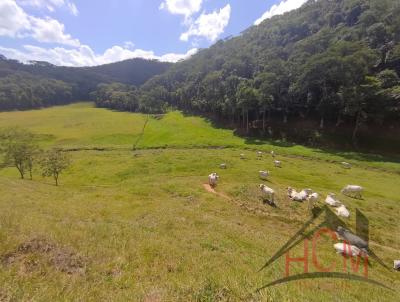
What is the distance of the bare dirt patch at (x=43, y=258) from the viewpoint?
7.33 metres

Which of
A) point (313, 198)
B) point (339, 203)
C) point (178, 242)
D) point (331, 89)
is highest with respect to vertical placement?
point (331, 89)

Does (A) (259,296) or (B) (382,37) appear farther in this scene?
(B) (382,37)

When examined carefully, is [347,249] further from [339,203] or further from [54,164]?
[54,164]

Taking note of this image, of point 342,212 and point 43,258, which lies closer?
point 43,258

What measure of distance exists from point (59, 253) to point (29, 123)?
124m

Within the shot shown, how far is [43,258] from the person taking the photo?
780 centimetres

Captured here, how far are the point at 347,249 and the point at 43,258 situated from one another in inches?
636

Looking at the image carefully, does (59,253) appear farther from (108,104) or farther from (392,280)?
(108,104)

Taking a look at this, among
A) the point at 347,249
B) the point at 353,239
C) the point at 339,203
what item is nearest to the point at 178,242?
the point at 347,249

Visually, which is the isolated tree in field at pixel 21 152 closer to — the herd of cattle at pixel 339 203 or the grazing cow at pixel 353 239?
the herd of cattle at pixel 339 203

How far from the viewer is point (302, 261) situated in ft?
37.3

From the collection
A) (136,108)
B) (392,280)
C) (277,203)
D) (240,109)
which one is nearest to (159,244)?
(392,280)

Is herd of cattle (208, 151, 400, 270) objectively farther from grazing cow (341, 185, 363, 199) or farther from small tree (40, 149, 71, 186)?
small tree (40, 149, 71, 186)

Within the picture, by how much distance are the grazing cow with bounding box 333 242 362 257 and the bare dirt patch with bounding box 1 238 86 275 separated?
14502 millimetres
